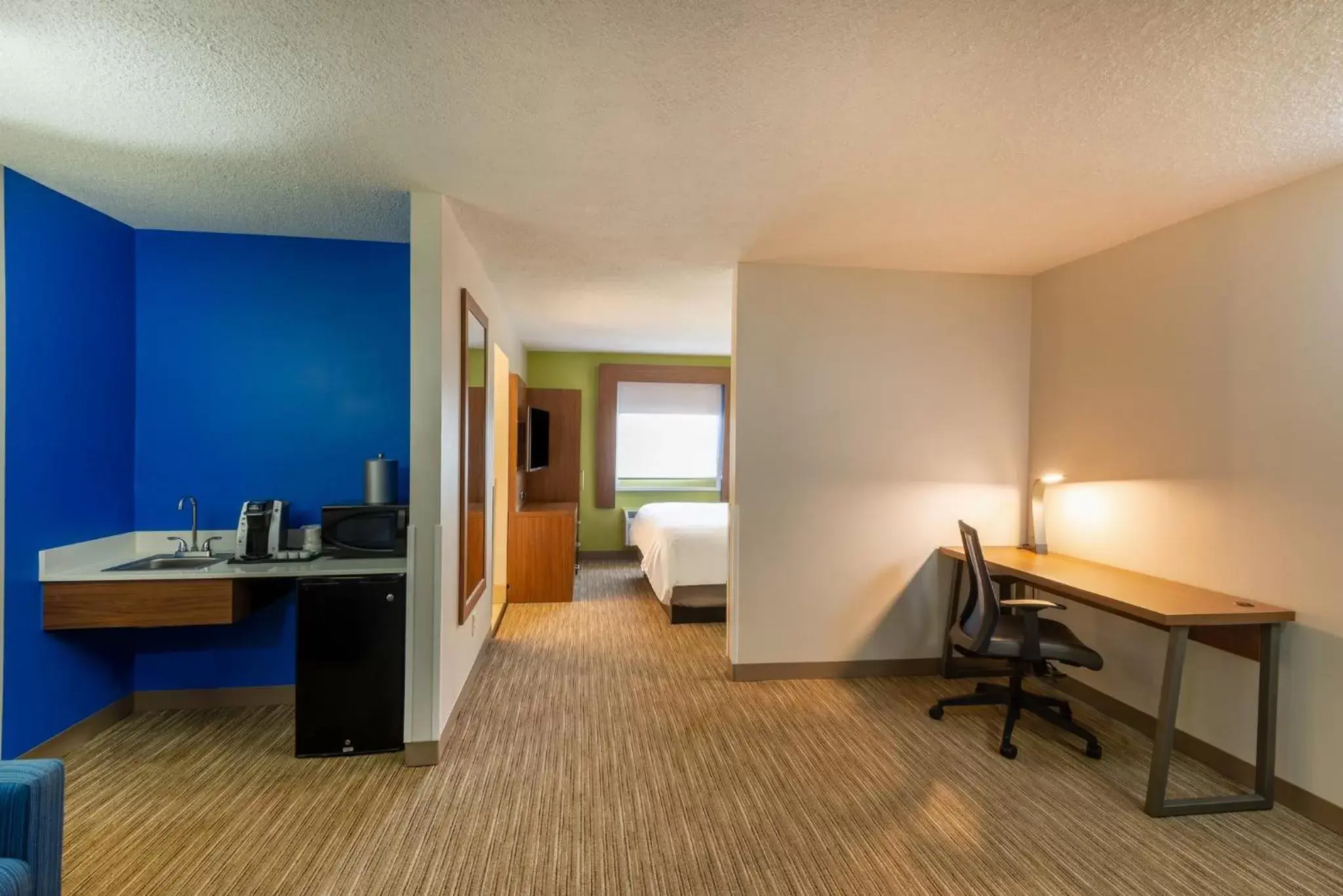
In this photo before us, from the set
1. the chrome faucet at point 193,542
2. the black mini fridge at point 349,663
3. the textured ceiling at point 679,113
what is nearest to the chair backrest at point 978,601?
the textured ceiling at point 679,113

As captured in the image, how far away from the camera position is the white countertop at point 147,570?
2580 millimetres

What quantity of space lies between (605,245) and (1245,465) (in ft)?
10.3

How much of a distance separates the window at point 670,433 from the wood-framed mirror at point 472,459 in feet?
11.7

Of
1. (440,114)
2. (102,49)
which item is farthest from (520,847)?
(102,49)

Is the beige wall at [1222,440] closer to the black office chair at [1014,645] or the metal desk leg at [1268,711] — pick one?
the metal desk leg at [1268,711]

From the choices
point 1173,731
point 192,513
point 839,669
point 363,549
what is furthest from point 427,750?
point 1173,731

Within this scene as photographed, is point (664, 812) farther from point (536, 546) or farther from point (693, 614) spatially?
point (536, 546)

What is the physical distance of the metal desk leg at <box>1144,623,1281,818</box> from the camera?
7.68 feet

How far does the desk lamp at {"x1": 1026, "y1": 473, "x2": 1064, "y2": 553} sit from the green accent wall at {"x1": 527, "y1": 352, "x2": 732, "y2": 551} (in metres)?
4.37

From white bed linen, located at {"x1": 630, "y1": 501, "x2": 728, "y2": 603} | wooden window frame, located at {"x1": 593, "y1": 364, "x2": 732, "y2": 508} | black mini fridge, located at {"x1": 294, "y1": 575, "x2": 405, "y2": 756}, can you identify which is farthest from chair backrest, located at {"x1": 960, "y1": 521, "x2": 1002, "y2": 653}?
wooden window frame, located at {"x1": 593, "y1": 364, "x2": 732, "y2": 508}

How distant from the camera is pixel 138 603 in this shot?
261cm

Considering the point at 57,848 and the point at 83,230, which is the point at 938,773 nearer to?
the point at 57,848

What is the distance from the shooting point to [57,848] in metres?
1.51

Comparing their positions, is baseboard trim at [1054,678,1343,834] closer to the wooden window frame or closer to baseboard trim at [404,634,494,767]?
baseboard trim at [404,634,494,767]
